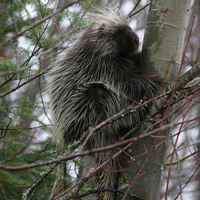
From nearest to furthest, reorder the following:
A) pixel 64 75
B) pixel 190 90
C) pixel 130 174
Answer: pixel 190 90 → pixel 130 174 → pixel 64 75

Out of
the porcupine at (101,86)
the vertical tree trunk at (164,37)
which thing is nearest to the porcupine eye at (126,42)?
the porcupine at (101,86)

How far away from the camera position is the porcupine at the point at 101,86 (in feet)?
9.24

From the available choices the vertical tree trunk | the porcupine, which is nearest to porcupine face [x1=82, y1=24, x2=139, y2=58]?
the porcupine

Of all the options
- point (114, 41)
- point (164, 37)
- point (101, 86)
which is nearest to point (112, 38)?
point (114, 41)

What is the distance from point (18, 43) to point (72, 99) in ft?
3.64

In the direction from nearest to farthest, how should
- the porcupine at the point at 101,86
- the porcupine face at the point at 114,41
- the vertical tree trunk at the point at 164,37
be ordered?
the vertical tree trunk at the point at 164,37 < the porcupine at the point at 101,86 < the porcupine face at the point at 114,41

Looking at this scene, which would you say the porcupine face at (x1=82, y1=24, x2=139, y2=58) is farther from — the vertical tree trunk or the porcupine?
the vertical tree trunk

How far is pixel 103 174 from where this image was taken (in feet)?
9.13

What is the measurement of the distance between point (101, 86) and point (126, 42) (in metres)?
0.59

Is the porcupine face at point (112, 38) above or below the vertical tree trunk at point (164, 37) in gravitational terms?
above

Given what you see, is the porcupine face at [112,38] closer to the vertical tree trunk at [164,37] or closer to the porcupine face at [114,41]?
the porcupine face at [114,41]

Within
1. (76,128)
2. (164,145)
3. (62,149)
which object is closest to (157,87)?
(164,145)

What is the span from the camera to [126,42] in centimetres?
340

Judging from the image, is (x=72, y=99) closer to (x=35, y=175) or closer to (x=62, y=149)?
(x=62, y=149)
